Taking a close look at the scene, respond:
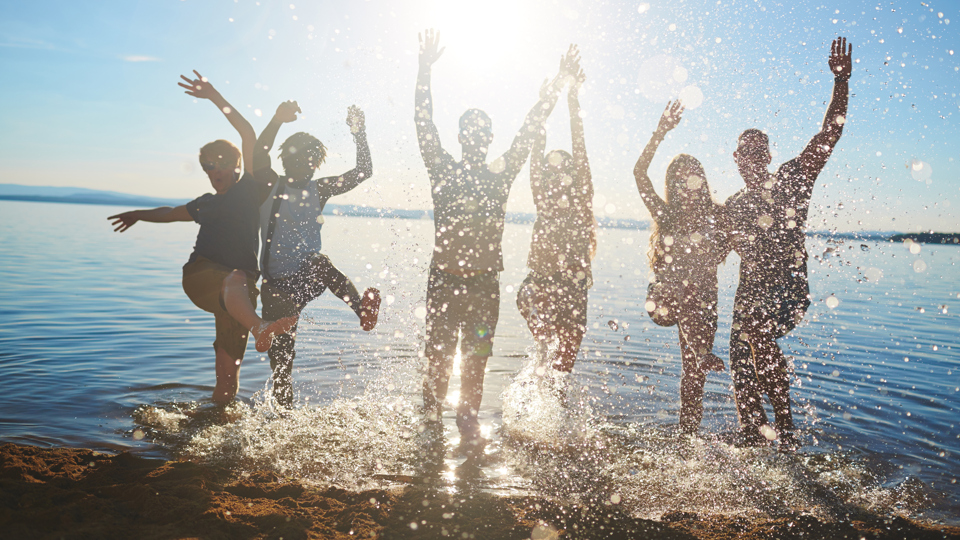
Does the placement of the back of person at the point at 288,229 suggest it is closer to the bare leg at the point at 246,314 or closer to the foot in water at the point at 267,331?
the bare leg at the point at 246,314

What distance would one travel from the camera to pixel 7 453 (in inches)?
157

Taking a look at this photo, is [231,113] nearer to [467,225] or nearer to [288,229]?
[288,229]

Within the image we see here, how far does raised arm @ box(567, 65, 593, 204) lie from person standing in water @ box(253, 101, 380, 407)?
2.29 m

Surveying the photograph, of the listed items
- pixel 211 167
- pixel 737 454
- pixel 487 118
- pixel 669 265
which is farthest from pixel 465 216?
pixel 737 454

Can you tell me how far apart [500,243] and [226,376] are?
3.29 m

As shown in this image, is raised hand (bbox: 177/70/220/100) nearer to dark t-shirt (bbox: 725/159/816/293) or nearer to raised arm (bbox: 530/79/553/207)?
raised arm (bbox: 530/79/553/207)

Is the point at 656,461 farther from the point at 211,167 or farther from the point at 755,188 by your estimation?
the point at 211,167

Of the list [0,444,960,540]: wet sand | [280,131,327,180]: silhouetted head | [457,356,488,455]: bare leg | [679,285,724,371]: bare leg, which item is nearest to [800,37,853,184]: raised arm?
[679,285,724,371]: bare leg

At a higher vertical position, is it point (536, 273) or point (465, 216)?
point (465, 216)

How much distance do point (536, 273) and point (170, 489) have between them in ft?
11.9

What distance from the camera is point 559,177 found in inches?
212

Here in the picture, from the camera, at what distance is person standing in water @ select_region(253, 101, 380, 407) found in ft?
17.4

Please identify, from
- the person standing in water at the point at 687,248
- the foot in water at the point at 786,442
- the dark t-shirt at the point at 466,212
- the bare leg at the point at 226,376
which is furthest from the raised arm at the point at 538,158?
the bare leg at the point at 226,376

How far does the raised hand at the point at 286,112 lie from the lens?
5344 millimetres
